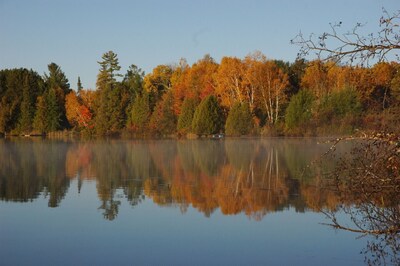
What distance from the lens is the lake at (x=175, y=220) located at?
25.1 ft

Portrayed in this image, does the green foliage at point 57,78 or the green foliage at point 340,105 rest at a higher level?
the green foliage at point 57,78

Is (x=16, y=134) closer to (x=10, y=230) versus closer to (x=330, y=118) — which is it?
(x=330, y=118)

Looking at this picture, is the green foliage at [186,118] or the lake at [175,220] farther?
the green foliage at [186,118]

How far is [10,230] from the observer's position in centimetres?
917

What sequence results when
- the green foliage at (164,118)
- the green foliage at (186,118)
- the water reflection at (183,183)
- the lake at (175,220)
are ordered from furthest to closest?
the green foliage at (164,118)
the green foliage at (186,118)
the water reflection at (183,183)
the lake at (175,220)

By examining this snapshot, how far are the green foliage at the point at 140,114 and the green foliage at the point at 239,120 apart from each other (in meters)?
13.5

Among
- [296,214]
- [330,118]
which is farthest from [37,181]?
[330,118]

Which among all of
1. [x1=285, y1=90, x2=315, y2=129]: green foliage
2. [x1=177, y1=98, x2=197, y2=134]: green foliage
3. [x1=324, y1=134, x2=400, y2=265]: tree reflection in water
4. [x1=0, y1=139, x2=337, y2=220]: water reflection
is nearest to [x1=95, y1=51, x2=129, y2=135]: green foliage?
[x1=177, y1=98, x2=197, y2=134]: green foliage

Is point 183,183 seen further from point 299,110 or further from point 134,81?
point 134,81

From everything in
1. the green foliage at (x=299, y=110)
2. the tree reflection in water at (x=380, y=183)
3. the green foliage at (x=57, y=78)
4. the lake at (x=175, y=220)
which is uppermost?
the green foliage at (x=57, y=78)

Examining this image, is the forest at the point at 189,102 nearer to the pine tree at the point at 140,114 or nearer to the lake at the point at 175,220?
the pine tree at the point at 140,114

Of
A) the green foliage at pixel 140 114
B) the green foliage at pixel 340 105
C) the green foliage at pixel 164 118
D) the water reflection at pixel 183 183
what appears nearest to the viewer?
the water reflection at pixel 183 183

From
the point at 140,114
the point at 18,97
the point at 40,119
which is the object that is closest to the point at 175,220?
the point at 140,114

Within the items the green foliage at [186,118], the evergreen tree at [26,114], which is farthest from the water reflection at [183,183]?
the evergreen tree at [26,114]
